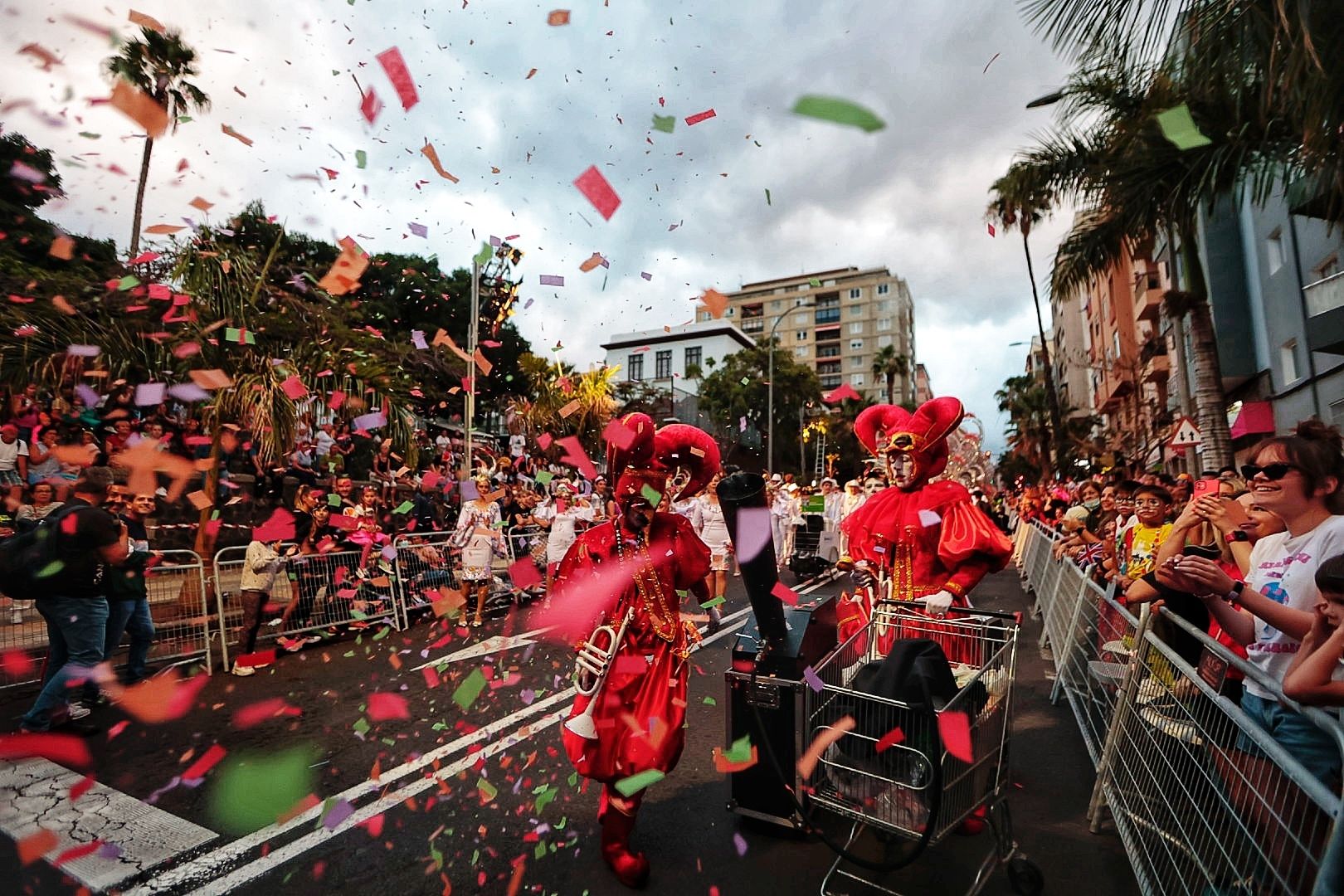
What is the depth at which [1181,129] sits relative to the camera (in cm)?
738

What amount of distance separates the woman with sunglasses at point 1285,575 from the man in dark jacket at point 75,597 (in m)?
6.19

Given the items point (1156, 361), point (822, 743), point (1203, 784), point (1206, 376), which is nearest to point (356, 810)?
point (822, 743)

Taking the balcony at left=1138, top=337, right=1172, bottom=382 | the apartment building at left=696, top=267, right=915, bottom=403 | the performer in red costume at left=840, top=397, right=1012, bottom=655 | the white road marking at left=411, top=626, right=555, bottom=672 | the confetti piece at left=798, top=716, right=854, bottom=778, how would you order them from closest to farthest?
the confetti piece at left=798, top=716, right=854, bottom=778, the performer in red costume at left=840, top=397, right=1012, bottom=655, the white road marking at left=411, top=626, right=555, bottom=672, the balcony at left=1138, top=337, right=1172, bottom=382, the apartment building at left=696, top=267, right=915, bottom=403

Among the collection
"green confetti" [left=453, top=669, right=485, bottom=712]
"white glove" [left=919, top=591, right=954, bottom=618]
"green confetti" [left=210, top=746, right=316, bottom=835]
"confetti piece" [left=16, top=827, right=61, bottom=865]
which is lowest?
"green confetti" [left=210, top=746, right=316, bottom=835]

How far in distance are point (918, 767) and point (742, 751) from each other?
3.40 ft

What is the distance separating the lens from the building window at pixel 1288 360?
15430 mm

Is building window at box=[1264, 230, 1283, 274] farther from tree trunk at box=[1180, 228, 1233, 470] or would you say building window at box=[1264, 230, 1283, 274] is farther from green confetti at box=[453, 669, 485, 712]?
green confetti at box=[453, 669, 485, 712]

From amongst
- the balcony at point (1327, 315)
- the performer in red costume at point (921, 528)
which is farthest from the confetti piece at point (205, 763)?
the balcony at point (1327, 315)

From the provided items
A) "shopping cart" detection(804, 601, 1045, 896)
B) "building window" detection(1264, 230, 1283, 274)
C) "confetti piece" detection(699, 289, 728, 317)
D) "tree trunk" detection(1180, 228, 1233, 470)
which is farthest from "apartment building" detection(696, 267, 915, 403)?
"shopping cart" detection(804, 601, 1045, 896)

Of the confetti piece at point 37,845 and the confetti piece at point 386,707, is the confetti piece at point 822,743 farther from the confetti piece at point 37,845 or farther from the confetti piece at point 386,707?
the confetti piece at point 386,707

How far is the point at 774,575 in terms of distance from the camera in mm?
3109

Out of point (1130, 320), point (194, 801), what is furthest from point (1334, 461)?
point (1130, 320)

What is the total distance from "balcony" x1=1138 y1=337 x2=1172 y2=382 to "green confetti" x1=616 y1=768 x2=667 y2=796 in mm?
28508

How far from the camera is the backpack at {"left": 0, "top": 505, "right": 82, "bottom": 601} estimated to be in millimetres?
4629
